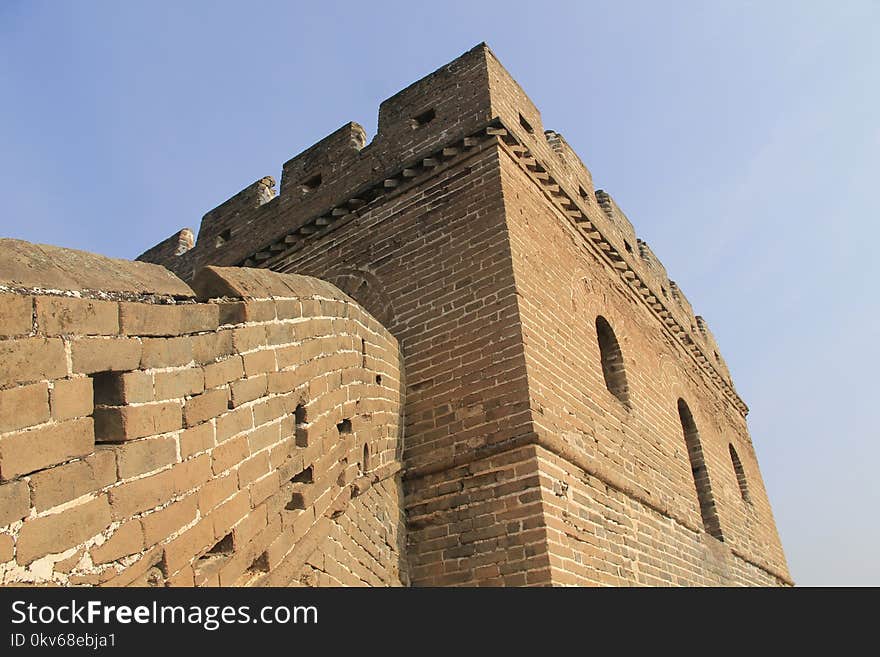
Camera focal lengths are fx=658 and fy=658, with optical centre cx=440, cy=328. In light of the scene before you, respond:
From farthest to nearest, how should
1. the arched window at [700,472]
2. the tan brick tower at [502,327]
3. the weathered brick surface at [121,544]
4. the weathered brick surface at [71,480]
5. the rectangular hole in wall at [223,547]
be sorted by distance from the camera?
the arched window at [700,472], the tan brick tower at [502,327], the rectangular hole in wall at [223,547], the weathered brick surface at [121,544], the weathered brick surface at [71,480]

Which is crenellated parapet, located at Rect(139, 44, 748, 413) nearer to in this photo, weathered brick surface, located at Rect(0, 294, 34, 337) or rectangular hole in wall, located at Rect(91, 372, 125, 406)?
rectangular hole in wall, located at Rect(91, 372, 125, 406)

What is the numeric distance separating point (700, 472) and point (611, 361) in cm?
287

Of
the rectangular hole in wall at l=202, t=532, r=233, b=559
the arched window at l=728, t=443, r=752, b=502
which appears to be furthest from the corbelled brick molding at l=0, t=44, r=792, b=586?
the arched window at l=728, t=443, r=752, b=502

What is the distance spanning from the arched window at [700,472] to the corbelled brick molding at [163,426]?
6.29 m

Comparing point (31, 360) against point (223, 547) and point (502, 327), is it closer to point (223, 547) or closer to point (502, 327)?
point (223, 547)

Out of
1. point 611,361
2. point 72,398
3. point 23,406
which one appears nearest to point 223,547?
point 72,398

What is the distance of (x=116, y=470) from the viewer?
2.09 metres

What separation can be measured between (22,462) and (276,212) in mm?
6408

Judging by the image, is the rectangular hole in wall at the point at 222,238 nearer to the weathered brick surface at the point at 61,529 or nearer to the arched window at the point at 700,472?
the arched window at the point at 700,472

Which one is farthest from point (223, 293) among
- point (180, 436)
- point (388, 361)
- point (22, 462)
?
point (388, 361)

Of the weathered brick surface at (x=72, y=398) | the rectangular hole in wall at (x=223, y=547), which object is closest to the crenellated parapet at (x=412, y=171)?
the rectangular hole in wall at (x=223, y=547)

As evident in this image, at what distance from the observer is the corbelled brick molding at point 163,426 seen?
72.2 inches

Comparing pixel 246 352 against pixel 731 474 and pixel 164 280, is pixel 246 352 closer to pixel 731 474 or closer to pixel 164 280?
pixel 164 280

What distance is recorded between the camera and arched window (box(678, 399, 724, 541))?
8609 millimetres
